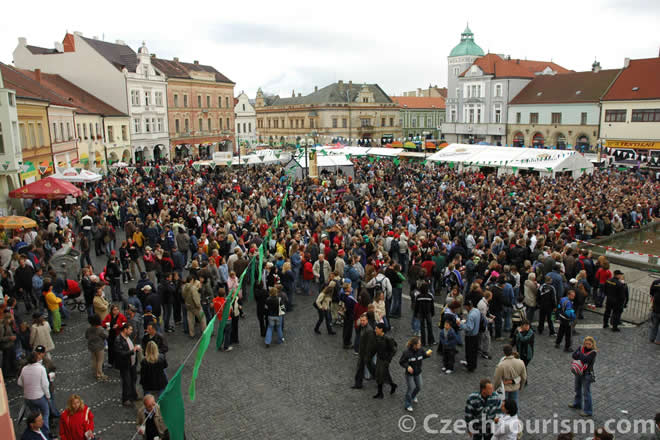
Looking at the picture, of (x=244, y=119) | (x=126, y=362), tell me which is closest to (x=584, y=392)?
(x=126, y=362)

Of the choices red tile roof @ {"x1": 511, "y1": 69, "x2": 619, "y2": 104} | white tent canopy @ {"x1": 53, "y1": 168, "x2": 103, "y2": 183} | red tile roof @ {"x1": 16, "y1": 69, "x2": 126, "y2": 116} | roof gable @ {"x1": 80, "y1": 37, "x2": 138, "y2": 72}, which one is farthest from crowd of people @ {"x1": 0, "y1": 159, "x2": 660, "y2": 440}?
red tile roof @ {"x1": 511, "y1": 69, "x2": 619, "y2": 104}

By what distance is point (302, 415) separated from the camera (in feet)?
28.0

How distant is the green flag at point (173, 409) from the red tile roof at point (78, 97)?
1371 inches

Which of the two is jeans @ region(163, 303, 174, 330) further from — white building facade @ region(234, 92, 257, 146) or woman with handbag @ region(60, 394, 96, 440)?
white building facade @ region(234, 92, 257, 146)

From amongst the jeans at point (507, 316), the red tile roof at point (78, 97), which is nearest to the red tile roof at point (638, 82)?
the jeans at point (507, 316)

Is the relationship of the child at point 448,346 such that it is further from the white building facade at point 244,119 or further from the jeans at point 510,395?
the white building facade at point 244,119

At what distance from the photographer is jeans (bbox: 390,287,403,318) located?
41.2 ft

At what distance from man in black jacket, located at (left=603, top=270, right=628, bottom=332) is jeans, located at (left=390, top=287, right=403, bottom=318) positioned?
4.77m

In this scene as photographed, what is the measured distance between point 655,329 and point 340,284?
22.9 ft

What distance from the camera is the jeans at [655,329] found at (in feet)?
36.2

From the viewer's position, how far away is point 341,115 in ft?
287

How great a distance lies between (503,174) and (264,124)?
236ft

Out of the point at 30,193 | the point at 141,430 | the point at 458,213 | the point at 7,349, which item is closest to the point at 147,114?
the point at 30,193

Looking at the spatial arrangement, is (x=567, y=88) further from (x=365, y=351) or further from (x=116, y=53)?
(x=365, y=351)
